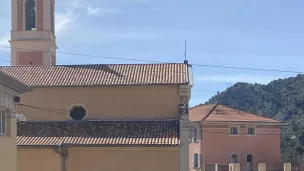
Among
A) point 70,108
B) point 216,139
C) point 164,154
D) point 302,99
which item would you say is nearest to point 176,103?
point 164,154

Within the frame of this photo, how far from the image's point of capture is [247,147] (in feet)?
199

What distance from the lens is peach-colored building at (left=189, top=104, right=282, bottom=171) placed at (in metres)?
59.6

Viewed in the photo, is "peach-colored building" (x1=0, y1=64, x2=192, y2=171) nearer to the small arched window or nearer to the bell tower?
the bell tower

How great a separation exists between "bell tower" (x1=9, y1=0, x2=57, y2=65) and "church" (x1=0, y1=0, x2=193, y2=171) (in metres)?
5.92

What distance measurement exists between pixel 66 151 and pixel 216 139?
30.3 metres

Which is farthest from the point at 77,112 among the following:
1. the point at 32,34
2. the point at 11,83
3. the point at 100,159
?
the point at 11,83

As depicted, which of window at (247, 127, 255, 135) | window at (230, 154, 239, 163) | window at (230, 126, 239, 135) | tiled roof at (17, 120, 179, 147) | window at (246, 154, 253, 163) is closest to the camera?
tiled roof at (17, 120, 179, 147)

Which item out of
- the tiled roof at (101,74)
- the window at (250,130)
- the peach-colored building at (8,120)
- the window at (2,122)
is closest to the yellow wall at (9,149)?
the peach-colored building at (8,120)

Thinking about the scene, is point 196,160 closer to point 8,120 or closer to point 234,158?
point 234,158

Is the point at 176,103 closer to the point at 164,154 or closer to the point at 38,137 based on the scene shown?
the point at 164,154

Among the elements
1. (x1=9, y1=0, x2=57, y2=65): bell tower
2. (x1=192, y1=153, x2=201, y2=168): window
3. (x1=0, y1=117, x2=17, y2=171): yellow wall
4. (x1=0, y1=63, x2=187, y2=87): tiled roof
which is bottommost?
(x1=192, y1=153, x2=201, y2=168): window

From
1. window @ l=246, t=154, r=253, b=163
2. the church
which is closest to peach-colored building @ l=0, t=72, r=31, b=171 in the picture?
the church

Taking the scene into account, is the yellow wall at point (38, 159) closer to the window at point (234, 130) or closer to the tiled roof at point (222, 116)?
the tiled roof at point (222, 116)

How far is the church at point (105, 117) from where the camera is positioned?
102ft
